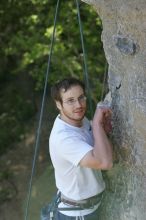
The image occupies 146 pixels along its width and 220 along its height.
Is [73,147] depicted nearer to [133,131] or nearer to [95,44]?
[133,131]

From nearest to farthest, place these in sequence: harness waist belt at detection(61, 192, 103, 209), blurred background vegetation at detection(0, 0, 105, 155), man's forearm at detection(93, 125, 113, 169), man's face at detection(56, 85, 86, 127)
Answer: man's forearm at detection(93, 125, 113, 169), man's face at detection(56, 85, 86, 127), harness waist belt at detection(61, 192, 103, 209), blurred background vegetation at detection(0, 0, 105, 155)

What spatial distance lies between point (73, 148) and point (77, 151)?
0.09 ft

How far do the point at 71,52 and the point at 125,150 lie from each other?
14.3ft

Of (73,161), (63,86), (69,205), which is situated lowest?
(69,205)

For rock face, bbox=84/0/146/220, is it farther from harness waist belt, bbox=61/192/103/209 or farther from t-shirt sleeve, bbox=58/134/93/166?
t-shirt sleeve, bbox=58/134/93/166

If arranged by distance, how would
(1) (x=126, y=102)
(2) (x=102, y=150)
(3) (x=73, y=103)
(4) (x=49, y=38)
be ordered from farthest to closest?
(4) (x=49, y=38) < (1) (x=126, y=102) < (3) (x=73, y=103) < (2) (x=102, y=150)

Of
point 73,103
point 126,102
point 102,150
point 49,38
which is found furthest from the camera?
point 49,38

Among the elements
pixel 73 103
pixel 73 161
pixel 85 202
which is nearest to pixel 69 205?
pixel 85 202

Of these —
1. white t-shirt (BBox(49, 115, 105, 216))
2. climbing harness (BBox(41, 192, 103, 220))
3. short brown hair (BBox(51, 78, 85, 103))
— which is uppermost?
short brown hair (BBox(51, 78, 85, 103))

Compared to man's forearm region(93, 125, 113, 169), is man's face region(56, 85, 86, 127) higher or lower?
higher

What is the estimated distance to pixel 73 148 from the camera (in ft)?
8.96

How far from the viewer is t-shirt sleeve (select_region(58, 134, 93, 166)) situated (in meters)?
2.71

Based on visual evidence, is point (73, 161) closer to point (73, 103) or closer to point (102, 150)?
point (102, 150)

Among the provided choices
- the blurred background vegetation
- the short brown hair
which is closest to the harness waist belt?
the short brown hair
